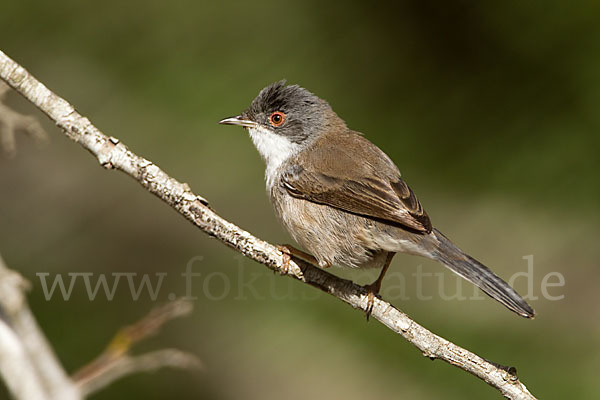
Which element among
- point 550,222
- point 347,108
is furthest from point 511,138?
point 347,108

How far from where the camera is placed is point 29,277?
4566 millimetres

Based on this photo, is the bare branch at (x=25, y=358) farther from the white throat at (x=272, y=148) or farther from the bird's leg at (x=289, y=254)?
the white throat at (x=272, y=148)

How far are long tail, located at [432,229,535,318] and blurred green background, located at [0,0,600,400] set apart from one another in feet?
3.33

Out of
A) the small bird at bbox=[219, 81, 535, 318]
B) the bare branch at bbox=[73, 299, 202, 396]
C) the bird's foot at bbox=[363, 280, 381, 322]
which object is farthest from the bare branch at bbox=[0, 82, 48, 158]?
the bird's foot at bbox=[363, 280, 381, 322]

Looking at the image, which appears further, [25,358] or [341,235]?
[341,235]

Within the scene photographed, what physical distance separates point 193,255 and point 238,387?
127 cm

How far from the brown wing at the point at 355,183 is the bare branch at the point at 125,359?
1.64 m

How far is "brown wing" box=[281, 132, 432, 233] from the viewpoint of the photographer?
335cm

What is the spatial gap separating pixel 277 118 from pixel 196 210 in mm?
1688

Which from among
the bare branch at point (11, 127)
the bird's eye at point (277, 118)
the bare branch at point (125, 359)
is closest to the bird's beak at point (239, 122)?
the bird's eye at point (277, 118)

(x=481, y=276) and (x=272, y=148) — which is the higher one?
(x=272, y=148)

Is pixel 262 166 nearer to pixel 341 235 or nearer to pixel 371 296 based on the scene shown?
pixel 341 235

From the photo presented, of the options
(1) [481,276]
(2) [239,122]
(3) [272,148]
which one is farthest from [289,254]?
(2) [239,122]

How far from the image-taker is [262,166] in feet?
18.5
